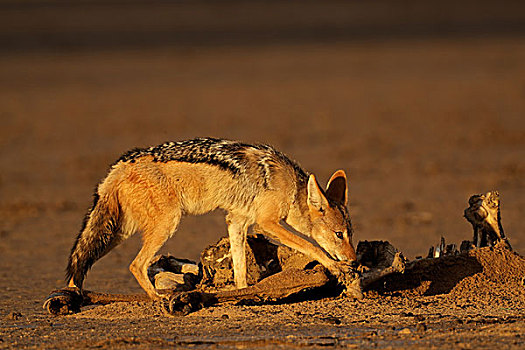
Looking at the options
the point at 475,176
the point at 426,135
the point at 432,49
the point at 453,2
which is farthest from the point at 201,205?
the point at 453,2

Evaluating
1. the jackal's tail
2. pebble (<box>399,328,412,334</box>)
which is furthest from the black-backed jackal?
pebble (<box>399,328,412,334</box>)

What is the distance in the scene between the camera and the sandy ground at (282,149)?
7332 millimetres

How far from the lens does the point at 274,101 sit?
2784 centimetres

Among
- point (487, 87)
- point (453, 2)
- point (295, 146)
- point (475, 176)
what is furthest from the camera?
point (453, 2)

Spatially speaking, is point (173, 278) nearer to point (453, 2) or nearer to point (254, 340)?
point (254, 340)

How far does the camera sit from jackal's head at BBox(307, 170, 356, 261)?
8.49 metres

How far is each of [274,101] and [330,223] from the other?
63.8ft

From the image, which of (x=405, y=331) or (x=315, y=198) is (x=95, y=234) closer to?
(x=315, y=198)

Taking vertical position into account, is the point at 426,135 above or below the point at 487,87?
below

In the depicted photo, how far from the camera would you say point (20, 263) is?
11.0 metres

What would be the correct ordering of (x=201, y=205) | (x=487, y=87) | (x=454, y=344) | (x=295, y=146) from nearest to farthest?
(x=454, y=344), (x=201, y=205), (x=295, y=146), (x=487, y=87)

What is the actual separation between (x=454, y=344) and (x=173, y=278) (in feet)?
10.4

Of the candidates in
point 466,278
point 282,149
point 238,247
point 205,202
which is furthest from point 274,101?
point 466,278

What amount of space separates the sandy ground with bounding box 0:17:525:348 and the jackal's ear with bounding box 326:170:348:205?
1.15m
